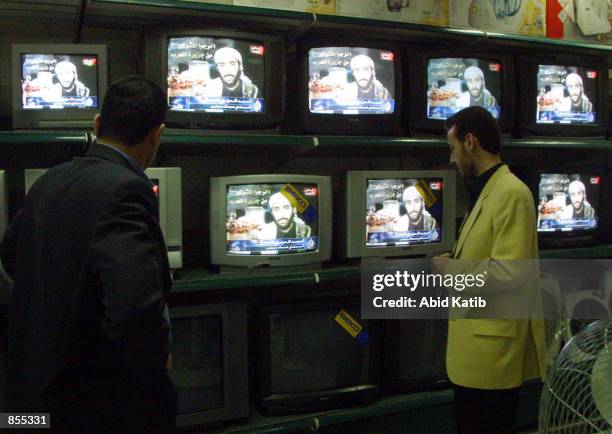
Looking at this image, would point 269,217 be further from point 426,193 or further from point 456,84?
point 456,84

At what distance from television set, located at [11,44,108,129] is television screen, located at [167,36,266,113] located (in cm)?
29

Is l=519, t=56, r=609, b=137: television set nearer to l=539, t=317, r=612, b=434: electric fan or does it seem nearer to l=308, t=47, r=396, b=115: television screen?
l=308, t=47, r=396, b=115: television screen

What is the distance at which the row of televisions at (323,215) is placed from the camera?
242cm

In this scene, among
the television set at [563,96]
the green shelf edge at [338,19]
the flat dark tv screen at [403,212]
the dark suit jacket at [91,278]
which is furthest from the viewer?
the television set at [563,96]

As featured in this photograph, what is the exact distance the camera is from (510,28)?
319cm

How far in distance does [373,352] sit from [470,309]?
761 millimetres

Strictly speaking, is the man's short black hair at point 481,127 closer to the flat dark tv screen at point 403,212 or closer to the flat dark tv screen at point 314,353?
the flat dark tv screen at point 403,212

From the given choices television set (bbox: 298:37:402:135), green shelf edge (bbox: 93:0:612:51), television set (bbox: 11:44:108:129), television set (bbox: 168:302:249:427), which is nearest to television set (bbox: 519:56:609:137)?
green shelf edge (bbox: 93:0:612:51)

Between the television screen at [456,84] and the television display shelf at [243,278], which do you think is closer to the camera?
the television display shelf at [243,278]

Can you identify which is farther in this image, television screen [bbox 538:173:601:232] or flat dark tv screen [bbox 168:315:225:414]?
television screen [bbox 538:173:601:232]

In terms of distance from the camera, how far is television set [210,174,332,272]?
2.44 meters

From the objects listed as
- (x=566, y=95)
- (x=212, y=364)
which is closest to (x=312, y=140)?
(x=212, y=364)

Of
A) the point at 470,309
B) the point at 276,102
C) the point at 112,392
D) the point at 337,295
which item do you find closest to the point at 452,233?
the point at 337,295

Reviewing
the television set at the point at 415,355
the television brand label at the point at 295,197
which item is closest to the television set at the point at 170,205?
the television brand label at the point at 295,197
